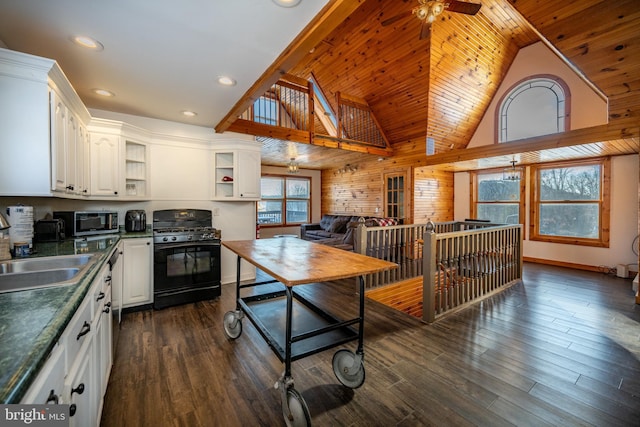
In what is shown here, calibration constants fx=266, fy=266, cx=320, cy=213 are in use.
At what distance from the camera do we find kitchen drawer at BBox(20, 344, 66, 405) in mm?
707

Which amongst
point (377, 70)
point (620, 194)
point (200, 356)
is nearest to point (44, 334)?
point (200, 356)

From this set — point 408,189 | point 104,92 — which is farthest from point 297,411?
point 408,189

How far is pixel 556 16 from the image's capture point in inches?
135

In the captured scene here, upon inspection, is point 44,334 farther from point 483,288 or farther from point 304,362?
point 483,288

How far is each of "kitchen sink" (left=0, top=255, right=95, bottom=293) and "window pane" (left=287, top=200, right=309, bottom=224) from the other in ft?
23.5

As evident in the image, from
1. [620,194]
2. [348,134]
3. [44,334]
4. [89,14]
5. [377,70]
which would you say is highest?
[377,70]

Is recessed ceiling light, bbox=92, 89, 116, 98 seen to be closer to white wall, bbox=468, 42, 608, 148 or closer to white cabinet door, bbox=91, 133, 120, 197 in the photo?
white cabinet door, bbox=91, 133, 120, 197

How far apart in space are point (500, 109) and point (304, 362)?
7.03m

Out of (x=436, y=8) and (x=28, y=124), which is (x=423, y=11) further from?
(x=28, y=124)

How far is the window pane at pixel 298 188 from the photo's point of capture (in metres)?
9.03

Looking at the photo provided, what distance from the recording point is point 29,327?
34.6 inches

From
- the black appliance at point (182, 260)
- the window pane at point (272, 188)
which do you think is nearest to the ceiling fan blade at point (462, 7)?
the black appliance at point (182, 260)

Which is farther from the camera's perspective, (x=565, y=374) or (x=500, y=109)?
(x=500, y=109)

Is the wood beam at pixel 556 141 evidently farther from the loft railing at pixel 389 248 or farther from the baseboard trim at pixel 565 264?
the baseboard trim at pixel 565 264
